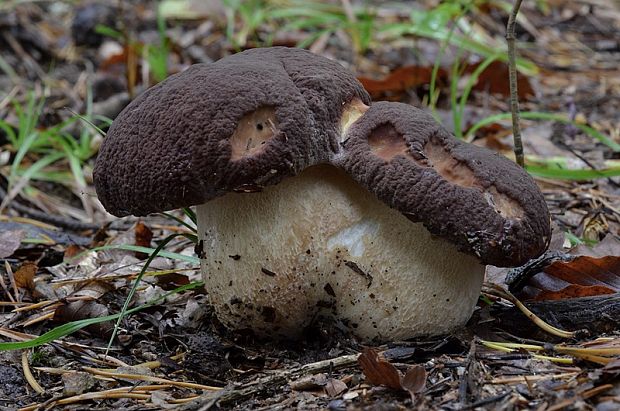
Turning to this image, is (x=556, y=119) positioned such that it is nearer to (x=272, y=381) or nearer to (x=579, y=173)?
(x=579, y=173)

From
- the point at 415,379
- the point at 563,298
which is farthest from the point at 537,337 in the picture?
the point at 415,379

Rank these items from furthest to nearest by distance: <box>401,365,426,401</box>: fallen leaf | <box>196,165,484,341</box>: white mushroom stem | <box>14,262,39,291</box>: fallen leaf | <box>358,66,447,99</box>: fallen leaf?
1. <box>358,66,447,99</box>: fallen leaf
2. <box>14,262,39,291</box>: fallen leaf
3. <box>196,165,484,341</box>: white mushroom stem
4. <box>401,365,426,401</box>: fallen leaf

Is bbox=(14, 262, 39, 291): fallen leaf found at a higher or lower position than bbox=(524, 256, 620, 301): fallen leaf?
lower

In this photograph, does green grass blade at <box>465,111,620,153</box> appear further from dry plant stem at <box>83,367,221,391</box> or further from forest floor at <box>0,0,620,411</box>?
dry plant stem at <box>83,367,221,391</box>

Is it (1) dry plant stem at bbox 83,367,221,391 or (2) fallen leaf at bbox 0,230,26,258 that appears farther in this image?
(2) fallen leaf at bbox 0,230,26,258

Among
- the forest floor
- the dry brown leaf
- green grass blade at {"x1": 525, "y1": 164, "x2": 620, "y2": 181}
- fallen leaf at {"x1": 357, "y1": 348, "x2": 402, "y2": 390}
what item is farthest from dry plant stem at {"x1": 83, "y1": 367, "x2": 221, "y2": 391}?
green grass blade at {"x1": 525, "y1": 164, "x2": 620, "y2": 181}

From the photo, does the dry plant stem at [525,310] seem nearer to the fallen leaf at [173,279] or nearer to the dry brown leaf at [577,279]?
the dry brown leaf at [577,279]

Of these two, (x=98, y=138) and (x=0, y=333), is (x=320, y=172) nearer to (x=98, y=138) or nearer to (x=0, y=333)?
(x=0, y=333)

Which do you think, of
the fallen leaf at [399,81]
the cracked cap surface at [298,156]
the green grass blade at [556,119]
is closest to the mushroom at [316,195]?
the cracked cap surface at [298,156]
